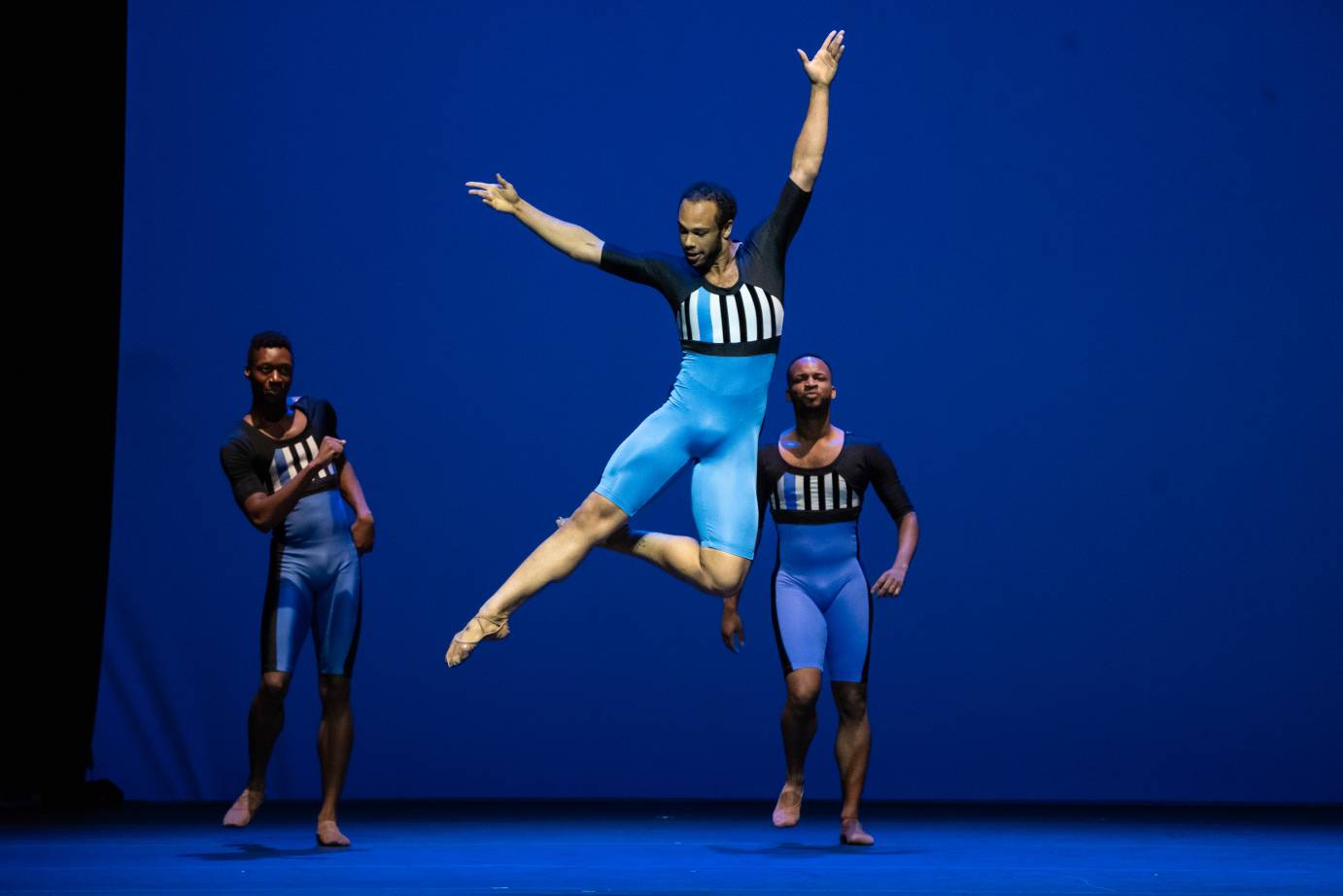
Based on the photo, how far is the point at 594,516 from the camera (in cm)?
439

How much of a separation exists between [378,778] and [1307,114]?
15.2 feet

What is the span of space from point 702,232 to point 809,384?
1.19 meters

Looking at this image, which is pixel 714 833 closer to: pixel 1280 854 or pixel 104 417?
pixel 1280 854

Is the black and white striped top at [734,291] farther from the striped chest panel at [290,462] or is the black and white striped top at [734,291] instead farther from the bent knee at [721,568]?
the striped chest panel at [290,462]

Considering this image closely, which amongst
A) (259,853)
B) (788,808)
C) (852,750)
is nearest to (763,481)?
(852,750)

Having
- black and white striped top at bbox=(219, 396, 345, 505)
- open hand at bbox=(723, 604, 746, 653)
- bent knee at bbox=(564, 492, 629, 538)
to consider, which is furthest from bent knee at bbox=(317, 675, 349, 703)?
open hand at bbox=(723, 604, 746, 653)

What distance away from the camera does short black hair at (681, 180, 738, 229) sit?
4.30m

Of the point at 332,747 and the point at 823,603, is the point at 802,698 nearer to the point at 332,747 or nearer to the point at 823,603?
the point at 823,603

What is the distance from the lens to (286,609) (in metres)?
5.11

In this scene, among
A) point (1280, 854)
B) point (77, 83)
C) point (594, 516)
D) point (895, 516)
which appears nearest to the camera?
point (594, 516)

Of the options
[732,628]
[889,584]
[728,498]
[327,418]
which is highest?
[327,418]

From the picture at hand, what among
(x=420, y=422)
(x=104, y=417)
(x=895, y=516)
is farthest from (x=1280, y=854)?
(x=104, y=417)

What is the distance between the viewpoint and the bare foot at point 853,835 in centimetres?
514

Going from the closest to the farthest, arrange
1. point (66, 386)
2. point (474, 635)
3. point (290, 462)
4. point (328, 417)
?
point (474, 635) → point (290, 462) → point (328, 417) → point (66, 386)
